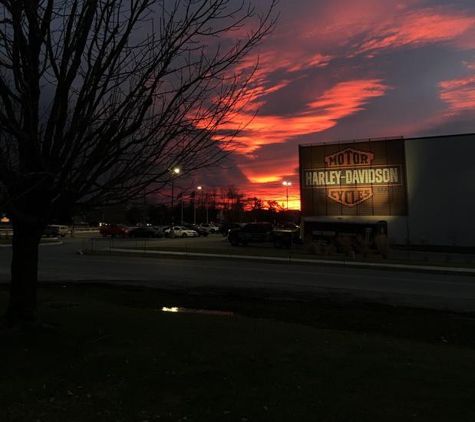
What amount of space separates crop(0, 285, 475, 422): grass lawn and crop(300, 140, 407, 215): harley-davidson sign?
1643 inches

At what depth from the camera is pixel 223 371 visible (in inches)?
181

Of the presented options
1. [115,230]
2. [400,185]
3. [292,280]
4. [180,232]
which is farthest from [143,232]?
[292,280]

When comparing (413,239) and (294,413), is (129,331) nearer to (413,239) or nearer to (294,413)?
(294,413)

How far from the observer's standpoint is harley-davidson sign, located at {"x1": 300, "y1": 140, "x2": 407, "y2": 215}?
47.5m

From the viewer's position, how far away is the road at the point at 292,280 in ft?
40.0

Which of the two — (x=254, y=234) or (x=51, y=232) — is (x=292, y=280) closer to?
(x=254, y=234)

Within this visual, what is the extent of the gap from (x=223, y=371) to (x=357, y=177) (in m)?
46.7

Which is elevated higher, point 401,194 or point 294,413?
point 401,194

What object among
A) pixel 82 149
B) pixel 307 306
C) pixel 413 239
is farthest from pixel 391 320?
pixel 413 239

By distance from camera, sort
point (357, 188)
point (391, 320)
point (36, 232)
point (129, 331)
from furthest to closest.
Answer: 1. point (357, 188)
2. point (391, 320)
3. point (129, 331)
4. point (36, 232)

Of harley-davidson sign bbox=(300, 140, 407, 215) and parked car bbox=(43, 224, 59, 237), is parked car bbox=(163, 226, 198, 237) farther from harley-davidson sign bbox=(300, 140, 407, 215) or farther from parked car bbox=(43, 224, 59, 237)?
harley-davidson sign bbox=(300, 140, 407, 215)

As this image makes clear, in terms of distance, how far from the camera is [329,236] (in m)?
34.9

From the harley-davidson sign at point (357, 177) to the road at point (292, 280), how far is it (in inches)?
1146

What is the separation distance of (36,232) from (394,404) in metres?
4.47
